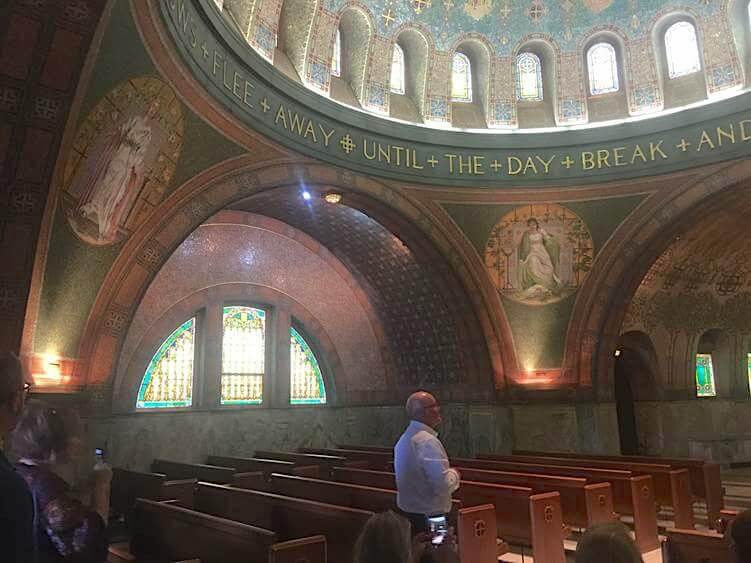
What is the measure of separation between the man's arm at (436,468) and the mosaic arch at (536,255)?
9421mm

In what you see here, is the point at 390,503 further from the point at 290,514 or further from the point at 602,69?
the point at 602,69

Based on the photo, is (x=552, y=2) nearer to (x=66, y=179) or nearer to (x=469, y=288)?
(x=469, y=288)

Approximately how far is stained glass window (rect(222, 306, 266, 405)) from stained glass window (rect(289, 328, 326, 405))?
2.77 feet

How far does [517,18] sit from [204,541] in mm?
12124

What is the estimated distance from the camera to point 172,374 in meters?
13.4

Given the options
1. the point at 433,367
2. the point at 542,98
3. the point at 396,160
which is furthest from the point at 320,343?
the point at 542,98

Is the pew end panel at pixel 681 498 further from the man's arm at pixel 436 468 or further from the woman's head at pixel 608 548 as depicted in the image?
the woman's head at pixel 608 548

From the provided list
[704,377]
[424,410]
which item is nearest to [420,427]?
[424,410]

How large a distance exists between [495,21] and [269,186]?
6.42 m

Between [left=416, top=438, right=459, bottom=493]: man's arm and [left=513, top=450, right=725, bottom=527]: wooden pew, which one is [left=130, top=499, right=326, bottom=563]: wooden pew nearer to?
[left=416, top=438, right=459, bottom=493]: man's arm

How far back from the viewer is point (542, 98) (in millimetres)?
14219

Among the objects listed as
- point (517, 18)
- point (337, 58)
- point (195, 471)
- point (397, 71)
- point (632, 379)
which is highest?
point (517, 18)

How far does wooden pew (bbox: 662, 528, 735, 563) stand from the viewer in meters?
4.41

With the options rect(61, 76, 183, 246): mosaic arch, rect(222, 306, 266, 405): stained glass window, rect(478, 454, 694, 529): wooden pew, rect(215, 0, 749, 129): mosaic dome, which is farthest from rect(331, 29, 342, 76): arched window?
rect(478, 454, 694, 529): wooden pew
